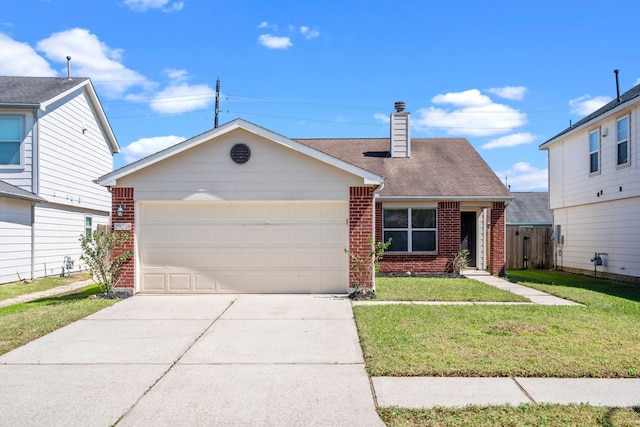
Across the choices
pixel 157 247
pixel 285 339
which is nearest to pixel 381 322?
pixel 285 339

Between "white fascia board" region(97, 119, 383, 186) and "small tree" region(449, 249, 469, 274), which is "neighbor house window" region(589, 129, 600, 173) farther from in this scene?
"white fascia board" region(97, 119, 383, 186)

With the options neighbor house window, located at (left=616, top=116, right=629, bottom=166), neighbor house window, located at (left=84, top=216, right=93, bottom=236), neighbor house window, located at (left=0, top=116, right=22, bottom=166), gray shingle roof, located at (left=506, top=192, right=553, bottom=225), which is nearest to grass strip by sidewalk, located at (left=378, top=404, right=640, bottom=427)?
neighbor house window, located at (left=616, top=116, right=629, bottom=166)

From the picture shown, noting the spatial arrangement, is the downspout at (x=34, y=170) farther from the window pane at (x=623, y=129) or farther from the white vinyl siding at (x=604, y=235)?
the white vinyl siding at (x=604, y=235)

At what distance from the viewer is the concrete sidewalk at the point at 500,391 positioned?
4641 millimetres

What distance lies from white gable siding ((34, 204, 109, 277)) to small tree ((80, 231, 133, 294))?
5.34m

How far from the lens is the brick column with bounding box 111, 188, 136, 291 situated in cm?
1113

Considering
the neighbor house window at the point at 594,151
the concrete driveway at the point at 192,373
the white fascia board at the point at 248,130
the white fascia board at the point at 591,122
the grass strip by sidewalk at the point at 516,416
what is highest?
the white fascia board at the point at 591,122

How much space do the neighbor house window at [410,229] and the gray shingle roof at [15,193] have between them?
1046cm

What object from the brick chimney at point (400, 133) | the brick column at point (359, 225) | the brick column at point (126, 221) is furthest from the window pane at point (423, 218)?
the brick column at point (126, 221)

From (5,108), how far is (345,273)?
11627 millimetres

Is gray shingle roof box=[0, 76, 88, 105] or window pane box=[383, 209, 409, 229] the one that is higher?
gray shingle roof box=[0, 76, 88, 105]

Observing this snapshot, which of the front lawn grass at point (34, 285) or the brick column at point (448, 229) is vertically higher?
the brick column at point (448, 229)

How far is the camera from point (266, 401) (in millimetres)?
4688

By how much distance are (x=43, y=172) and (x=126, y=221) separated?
6.01m
